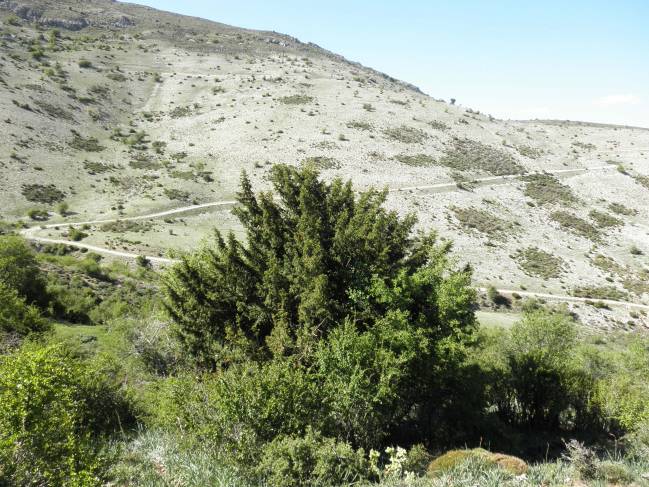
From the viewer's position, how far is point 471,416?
25125 millimetres

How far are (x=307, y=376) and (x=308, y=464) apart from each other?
4.47 metres

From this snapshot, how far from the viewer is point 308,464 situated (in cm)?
1301

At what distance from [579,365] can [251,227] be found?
24964 millimetres

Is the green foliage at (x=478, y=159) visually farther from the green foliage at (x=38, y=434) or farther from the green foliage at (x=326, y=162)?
the green foliage at (x=38, y=434)

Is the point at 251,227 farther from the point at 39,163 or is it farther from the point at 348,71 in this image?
the point at 348,71

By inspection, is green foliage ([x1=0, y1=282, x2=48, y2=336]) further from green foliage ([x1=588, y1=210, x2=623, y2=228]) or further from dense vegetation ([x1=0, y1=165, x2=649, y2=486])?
green foliage ([x1=588, y1=210, x2=623, y2=228])

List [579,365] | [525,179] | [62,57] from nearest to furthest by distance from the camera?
[579,365], [525,179], [62,57]

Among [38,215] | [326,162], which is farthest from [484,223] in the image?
[38,215]

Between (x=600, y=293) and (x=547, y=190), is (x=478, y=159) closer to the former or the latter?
(x=547, y=190)

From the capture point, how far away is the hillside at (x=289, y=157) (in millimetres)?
67688

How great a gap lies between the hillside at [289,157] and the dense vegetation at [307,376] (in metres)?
31.8

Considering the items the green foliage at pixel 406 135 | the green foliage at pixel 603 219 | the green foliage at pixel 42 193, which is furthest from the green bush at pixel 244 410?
the green foliage at pixel 406 135

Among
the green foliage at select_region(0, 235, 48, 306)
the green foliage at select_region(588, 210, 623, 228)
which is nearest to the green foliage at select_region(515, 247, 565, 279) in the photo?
the green foliage at select_region(588, 210, 623, 228)

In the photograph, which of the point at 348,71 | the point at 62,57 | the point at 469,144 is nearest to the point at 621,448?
the point at 469,144
